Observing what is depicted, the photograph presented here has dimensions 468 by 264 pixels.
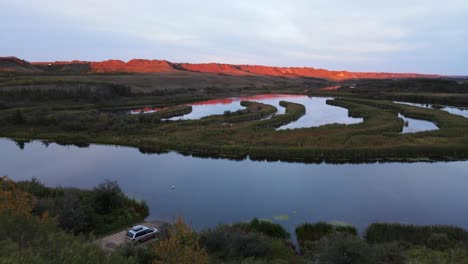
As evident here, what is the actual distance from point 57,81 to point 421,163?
100444mm

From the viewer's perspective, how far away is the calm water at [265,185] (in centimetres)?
2439

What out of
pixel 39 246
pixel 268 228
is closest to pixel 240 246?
pixel 268 228

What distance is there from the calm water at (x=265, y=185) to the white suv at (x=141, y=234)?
354 cm

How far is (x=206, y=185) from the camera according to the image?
3077 centimetres

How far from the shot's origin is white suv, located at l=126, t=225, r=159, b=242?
63.3 feet

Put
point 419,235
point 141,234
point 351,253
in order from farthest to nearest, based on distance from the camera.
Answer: point 419,235, point 141,234, point 351,253

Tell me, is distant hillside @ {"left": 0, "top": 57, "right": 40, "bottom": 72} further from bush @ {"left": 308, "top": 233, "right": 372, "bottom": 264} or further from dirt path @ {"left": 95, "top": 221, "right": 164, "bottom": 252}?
bush @ {"left": 308, "top": 233, "right": 372, "bottom": 264}

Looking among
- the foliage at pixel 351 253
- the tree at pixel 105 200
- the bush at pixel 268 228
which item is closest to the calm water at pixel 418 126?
the bush at pixel 268 228

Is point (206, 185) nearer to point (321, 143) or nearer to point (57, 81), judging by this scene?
point (321, 143)

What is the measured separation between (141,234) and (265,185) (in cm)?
1359

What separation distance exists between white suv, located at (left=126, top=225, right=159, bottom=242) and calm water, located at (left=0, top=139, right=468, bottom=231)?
3543 millimetres

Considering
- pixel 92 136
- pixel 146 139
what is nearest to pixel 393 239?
pixel 146 139

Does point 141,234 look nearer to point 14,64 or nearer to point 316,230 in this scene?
point 316,230

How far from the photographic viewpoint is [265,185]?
100 ft
